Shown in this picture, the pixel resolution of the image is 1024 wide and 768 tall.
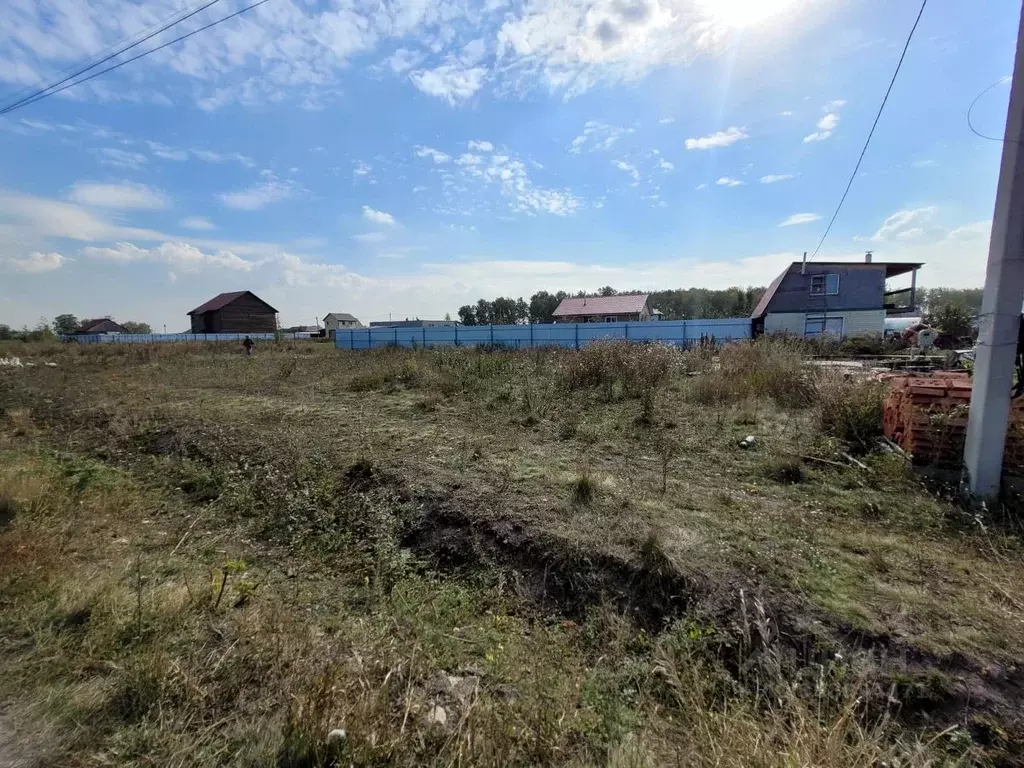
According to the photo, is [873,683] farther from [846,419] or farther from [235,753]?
[846,419]

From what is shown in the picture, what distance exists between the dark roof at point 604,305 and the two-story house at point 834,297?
57.1 feet

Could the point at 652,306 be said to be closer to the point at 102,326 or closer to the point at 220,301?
the point at 220,301

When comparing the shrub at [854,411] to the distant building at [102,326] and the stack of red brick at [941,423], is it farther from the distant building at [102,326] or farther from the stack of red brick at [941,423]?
the distant building at [102,326]

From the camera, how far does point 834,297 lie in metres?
24.5

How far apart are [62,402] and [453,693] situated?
1261 cm

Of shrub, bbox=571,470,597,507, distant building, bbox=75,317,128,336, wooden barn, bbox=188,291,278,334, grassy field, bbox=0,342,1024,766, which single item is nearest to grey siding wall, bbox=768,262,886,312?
grassy field, bbox=0,342,1024,766

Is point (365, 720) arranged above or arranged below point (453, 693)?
above

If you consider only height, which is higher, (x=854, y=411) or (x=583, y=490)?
(x=854, y=411)

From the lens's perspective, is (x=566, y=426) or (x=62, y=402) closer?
(x=566, y=426)

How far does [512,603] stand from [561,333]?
852 inches

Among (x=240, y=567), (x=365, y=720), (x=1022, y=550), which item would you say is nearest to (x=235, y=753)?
(x=365, y=720)

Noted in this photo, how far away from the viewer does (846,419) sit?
17.5ft

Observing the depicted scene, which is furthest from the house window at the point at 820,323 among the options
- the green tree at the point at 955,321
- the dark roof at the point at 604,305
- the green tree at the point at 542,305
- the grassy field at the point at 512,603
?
the green tree at the point at 542,305

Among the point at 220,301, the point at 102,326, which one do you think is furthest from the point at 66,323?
the point at 220,301
